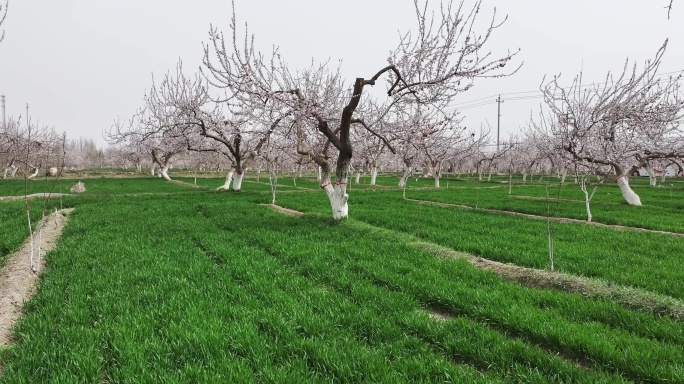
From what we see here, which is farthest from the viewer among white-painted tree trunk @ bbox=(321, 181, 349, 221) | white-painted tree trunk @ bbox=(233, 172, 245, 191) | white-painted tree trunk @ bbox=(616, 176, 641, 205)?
white-painted tree trunk @ bbox=(233, 172, 245, 191)

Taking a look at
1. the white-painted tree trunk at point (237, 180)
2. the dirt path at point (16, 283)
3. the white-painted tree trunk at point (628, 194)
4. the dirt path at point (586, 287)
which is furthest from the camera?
the white-painted tree trunk at point (237, 180)

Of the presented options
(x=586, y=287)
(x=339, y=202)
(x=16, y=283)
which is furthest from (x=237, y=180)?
(x=586, y=287)

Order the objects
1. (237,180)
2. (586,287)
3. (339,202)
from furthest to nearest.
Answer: (237,180) → (339,202) → (586,287)

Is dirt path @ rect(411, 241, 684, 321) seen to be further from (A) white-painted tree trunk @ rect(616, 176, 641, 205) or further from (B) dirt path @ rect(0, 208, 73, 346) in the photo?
(A) white-painted tree trunk @ rect(616, 176, 641, 205)

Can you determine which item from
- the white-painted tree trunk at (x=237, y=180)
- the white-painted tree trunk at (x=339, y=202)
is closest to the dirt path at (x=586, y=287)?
the white-painted tree trunk at (x=339, y=202)

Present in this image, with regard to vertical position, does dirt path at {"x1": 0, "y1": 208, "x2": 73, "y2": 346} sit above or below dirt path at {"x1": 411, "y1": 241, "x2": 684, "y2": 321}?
below

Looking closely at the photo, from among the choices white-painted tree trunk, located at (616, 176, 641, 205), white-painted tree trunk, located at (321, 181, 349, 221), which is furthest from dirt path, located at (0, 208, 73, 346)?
white-painted tree trunk, located at (616, 176, 641, 205)

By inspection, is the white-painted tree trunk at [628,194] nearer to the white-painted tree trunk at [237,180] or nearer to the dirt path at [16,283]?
the white-painted tree trunk at [237,180]

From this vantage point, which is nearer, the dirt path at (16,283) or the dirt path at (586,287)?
the dirt path at (16,283)

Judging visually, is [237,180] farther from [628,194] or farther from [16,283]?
[628,194]

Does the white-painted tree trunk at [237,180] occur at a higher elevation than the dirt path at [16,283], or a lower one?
higher

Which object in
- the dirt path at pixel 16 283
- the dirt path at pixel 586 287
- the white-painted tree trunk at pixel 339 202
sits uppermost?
the white-painted tree trunk at pixel 339 202

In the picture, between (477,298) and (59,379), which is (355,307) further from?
(59,379)

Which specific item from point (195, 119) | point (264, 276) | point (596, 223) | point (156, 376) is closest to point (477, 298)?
point (264, 276)
